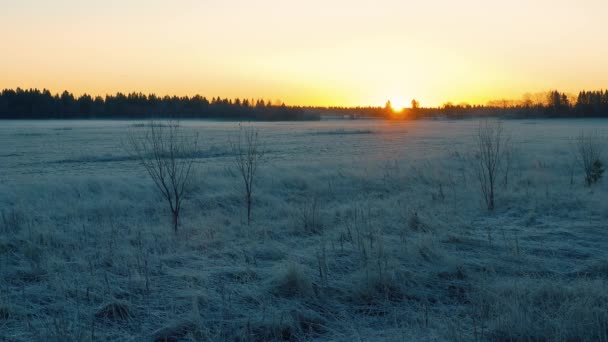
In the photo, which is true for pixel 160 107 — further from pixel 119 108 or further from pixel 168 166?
pixel 168 166

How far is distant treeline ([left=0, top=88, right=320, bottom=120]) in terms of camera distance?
8761 centimetres

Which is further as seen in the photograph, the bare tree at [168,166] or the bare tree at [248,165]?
the bare tree at [248,165]

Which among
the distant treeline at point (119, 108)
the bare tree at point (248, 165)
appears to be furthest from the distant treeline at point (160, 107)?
the bare tree at point (248, 165)

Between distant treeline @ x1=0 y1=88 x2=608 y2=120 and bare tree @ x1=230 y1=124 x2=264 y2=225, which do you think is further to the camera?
distant treeline @ x1=0 y1=88 x2=608 y2=120

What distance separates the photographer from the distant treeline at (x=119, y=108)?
3449 inches

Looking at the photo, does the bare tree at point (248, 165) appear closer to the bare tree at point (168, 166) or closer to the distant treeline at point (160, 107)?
the bare tree at point (168, 166)

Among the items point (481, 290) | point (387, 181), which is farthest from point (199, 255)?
point (387, 181)

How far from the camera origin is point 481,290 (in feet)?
16.1

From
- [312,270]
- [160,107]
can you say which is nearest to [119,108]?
[160,107]

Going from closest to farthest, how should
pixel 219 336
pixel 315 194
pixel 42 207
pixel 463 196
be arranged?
pixel 219 336
pixel 42 207
pixel 463 196
pixel 315 194

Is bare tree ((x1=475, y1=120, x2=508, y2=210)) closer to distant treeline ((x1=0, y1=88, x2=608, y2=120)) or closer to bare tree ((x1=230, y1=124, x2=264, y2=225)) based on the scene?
bare tree ((x1=230, y1=124, x2=264, y2=225))

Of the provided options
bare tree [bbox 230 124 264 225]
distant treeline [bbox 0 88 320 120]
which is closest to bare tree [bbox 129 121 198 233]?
bare tree [bbox 230 124 264 225]

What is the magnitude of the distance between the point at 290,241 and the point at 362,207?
122 inches

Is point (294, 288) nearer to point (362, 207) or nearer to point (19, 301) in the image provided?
point (19, 301)
